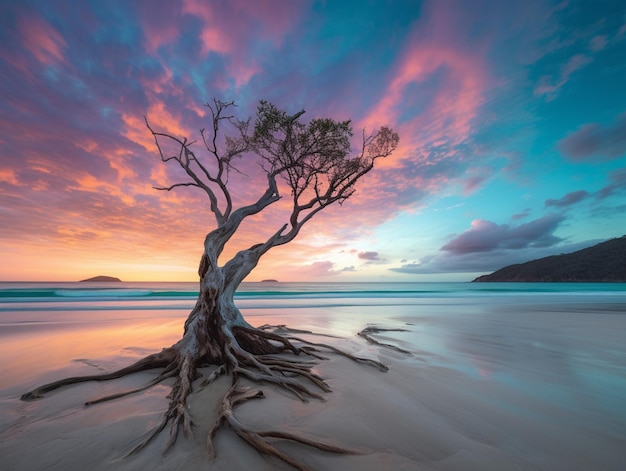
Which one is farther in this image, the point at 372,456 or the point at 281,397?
the point at 281,397

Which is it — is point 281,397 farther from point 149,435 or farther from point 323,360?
point 323,360

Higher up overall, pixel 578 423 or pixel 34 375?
pixel 34 375

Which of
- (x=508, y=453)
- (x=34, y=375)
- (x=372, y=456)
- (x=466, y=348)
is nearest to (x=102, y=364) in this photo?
(x=34, y=375)

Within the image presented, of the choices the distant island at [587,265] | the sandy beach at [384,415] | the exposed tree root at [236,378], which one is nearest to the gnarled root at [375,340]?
the sandy beach at [384,415]

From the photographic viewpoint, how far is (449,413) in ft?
12.8

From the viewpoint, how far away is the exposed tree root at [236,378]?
9.87 feet

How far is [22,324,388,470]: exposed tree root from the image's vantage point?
3008 millimetres

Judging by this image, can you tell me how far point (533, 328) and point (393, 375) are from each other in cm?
1010

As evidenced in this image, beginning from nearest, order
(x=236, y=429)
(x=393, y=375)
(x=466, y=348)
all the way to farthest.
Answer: (x=236, y=429), (x=393, y=375), (x=466, y=348)

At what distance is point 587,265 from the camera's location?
78.3 metres

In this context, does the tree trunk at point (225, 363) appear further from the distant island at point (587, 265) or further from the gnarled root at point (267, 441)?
the distant island at point (587, 265)

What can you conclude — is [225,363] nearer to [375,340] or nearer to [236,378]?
[236,378]

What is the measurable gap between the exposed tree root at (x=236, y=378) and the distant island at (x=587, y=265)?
348 feet

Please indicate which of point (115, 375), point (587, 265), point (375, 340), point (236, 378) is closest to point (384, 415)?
point (236, 378)
